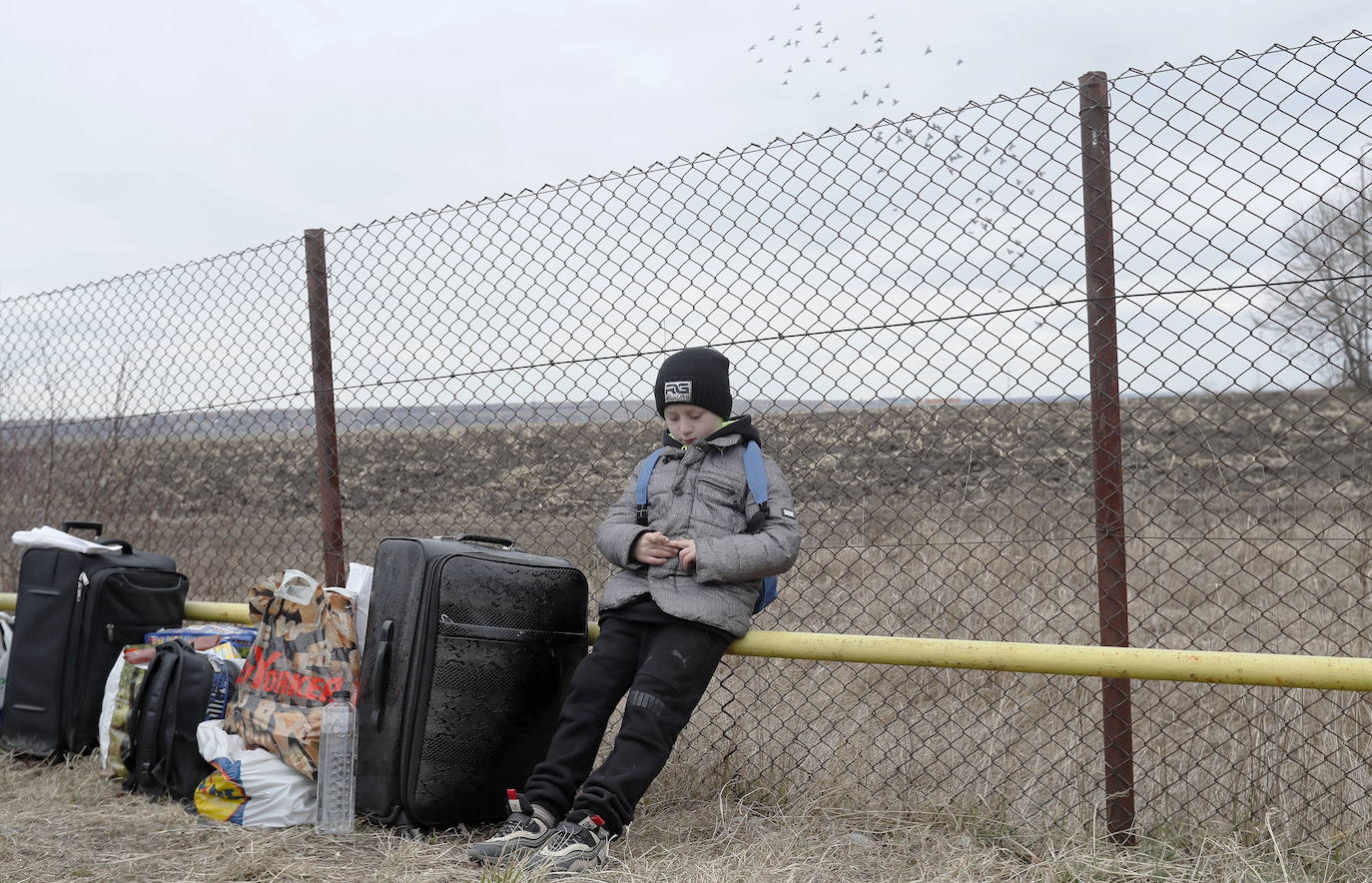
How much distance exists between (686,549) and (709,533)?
0.36 feet

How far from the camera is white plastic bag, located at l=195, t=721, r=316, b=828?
3014mm

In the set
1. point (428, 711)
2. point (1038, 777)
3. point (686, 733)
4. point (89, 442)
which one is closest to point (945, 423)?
point (1038, 777)

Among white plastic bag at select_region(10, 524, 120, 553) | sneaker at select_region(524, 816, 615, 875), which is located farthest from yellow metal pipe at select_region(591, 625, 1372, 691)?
Answer: white plastic bag at select_region(10, 524, 120, 553)

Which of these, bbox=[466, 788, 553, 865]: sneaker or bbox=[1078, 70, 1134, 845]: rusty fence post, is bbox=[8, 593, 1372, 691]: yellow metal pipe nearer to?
bbox=[1078, 70, 1134, 845]: rusty fence post

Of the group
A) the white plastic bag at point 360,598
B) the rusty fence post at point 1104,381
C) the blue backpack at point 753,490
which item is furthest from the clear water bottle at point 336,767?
the rusty fence post at point 1104,381

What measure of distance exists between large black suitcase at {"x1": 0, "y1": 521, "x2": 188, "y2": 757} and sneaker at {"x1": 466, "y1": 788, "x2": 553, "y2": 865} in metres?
1.88

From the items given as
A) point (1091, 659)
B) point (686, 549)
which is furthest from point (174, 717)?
point (1091, 659)

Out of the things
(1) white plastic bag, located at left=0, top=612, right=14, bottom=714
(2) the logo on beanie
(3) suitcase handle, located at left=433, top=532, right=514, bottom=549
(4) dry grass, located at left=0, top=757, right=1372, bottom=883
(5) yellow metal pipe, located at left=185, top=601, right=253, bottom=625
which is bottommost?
(4) dry grass, located at left=0, top=757, right=1372, bottom=883

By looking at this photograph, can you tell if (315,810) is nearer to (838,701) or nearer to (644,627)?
(644,627)

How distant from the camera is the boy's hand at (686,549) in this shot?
9.25 ft

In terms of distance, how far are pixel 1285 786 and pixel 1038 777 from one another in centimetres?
63

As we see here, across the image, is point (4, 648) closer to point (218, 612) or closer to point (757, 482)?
point (218, 612)

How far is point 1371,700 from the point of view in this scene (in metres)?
3.42

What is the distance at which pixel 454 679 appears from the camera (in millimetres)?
2902
